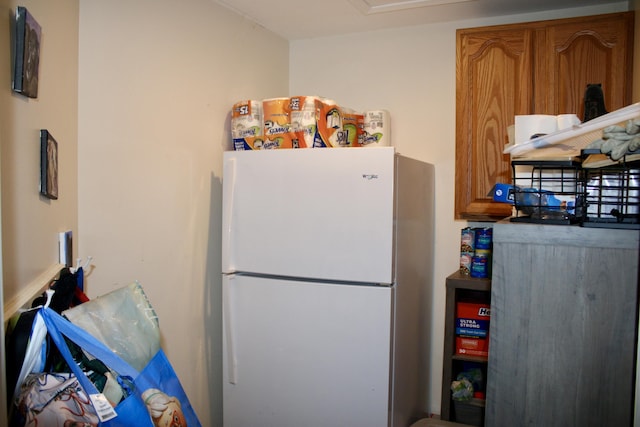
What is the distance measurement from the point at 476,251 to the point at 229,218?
1.21 metres

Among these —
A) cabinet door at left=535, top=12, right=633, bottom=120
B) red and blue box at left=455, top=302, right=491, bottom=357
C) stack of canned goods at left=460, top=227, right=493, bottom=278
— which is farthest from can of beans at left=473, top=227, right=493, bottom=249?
cabinet door at left=535, top=12, right=633, bottom=120

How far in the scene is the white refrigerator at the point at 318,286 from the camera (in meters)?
1.75

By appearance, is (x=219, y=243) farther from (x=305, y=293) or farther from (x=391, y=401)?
(x=391, y=401)

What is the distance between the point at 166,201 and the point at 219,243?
1.31ft

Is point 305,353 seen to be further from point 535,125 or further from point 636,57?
point 636,57

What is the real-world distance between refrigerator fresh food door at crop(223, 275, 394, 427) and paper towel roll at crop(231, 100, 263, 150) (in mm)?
602

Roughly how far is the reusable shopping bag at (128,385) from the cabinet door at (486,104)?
159 centimetres

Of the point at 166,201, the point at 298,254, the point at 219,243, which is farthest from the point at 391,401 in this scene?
the point at 166,201

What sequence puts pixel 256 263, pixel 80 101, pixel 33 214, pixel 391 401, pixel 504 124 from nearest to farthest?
pixel 33 214, pixel 80 101, pixel 391 401, pixel 256 263, pixel 504 124

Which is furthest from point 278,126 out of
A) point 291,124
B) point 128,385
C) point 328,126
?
point 128,385

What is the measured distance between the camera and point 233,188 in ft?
6.38

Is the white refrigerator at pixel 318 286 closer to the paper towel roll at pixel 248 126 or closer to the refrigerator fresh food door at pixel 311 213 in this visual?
the refrigerator fresh food door at pixel 311 213

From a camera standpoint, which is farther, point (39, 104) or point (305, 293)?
point (305, 293)

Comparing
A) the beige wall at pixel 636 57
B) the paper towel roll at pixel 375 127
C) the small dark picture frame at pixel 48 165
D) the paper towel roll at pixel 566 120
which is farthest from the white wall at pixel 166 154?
the beige wall at pixel 636 57
